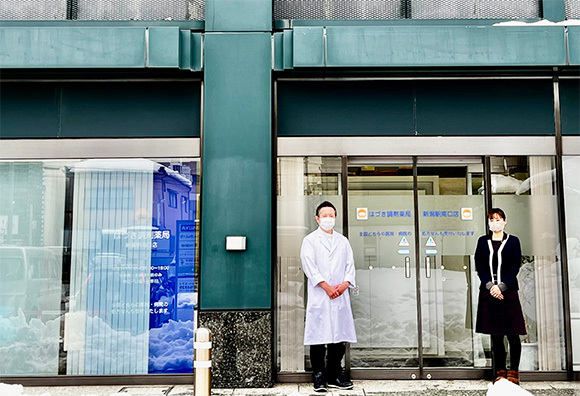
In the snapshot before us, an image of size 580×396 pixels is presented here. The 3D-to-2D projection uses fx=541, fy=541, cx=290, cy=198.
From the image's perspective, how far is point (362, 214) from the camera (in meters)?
6.78

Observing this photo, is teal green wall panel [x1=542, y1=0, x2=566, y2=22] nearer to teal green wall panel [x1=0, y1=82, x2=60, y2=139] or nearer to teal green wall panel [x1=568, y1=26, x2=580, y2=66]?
→ teal green wall panel [x1=568, y1=26, x2=580, y2=66]

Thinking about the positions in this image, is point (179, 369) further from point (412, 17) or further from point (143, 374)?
point (412, 17)

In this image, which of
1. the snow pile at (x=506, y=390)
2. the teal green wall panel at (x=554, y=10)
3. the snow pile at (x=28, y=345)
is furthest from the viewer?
the teal green wall panel at (x=554, y=10)

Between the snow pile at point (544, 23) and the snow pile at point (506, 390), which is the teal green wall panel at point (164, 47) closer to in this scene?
the snow pile at point (544, 23)

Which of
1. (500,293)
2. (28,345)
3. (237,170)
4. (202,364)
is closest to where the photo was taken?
(202,364)

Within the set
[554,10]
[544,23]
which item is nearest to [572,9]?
[554,10]

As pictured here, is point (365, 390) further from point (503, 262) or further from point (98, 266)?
point (98, 266)

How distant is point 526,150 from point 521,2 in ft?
6.46

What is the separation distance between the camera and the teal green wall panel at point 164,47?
6293mm

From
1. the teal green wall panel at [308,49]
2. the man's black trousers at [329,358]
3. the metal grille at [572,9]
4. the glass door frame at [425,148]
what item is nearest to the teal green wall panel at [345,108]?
the glass door frame at [425,148]

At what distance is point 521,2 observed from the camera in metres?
7.04

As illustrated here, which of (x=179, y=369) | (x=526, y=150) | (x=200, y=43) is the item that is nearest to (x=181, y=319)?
(x=179, y=369)

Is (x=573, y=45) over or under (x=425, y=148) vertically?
over

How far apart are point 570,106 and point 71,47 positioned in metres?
6.13
